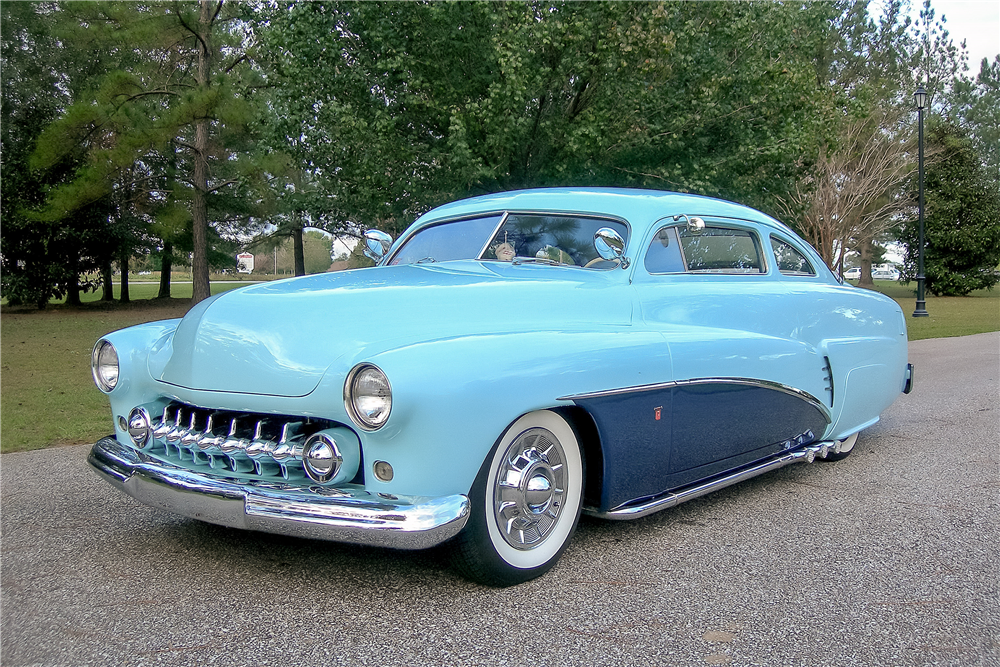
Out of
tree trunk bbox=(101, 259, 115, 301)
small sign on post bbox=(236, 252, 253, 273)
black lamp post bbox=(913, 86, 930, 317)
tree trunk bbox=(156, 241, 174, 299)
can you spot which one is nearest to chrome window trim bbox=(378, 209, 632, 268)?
black lamp post bbox=(913, 86, 930, 317)

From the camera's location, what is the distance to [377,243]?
16.3 feet

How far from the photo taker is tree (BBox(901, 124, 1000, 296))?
108 feet

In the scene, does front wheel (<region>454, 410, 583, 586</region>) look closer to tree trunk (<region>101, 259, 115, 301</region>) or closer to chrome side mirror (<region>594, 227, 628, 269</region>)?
chrome side mirror (<region>594, 227, 628, 269</region>)

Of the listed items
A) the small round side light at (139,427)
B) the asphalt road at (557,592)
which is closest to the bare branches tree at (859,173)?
the asphalt road at (557,592)

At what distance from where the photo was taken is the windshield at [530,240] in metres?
3.97

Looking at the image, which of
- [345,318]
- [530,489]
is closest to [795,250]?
Result: [530,489]

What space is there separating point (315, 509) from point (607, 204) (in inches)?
85.7

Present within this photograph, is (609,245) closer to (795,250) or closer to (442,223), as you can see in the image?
(442,223)

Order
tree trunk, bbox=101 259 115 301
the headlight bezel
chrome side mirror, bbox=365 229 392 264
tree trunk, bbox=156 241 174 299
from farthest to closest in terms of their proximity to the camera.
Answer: tree trunk, bbox=156 241 174 299
tree trunk, bbox=101 259 115 301
chrome side mirror, bbox=365 229 392 264
the headlight bezel

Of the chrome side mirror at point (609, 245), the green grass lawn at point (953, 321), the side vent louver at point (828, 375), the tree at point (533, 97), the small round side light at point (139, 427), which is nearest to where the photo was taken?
the small round side light at point (139, 427)

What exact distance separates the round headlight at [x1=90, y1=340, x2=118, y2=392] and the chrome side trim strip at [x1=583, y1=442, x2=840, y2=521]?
2103 millimetres

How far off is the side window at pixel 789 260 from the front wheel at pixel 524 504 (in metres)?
2.20

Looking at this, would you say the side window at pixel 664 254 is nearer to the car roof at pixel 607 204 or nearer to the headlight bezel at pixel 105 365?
the car roof at pixel 607 204

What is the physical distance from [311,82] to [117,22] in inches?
340
